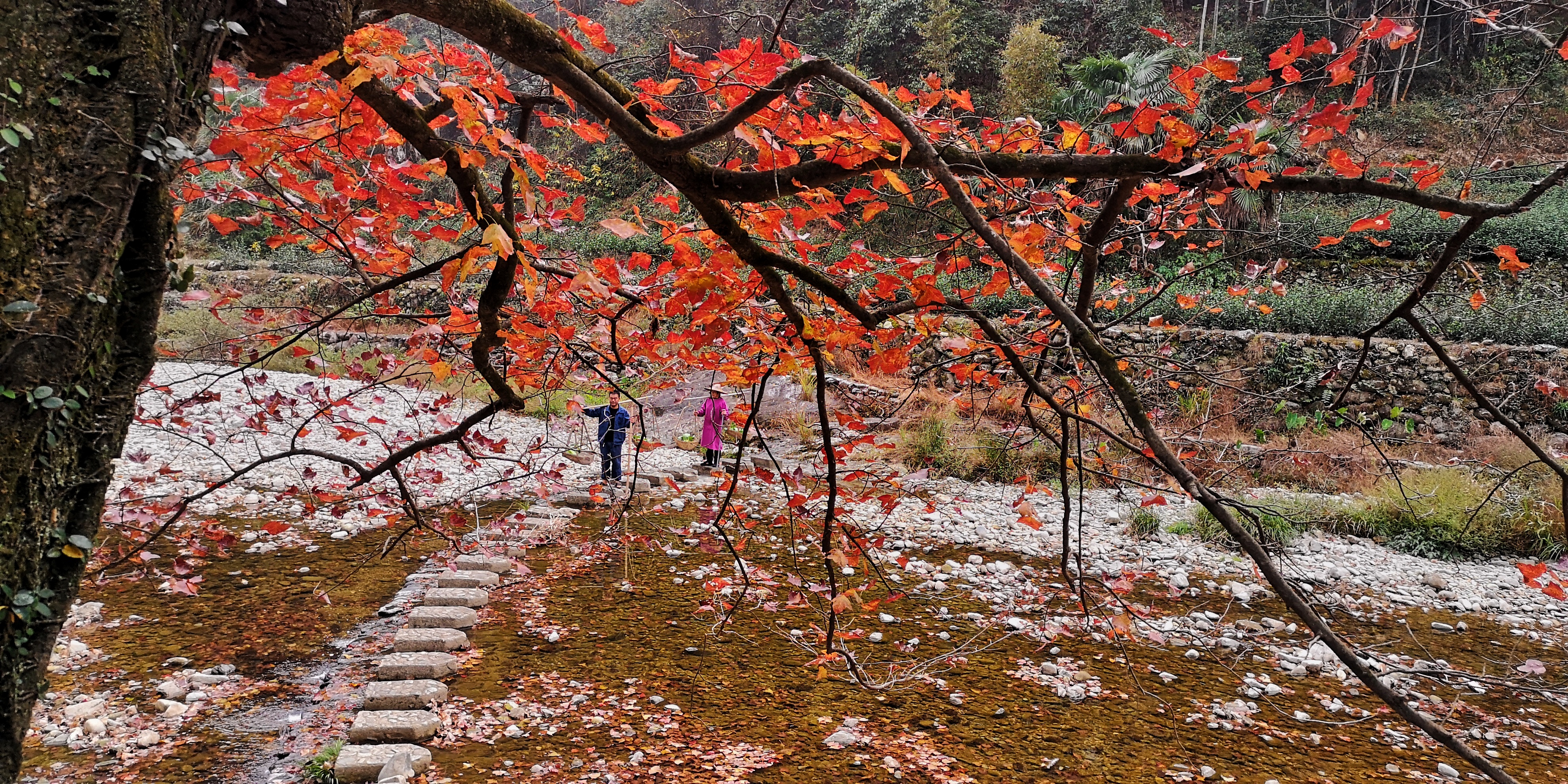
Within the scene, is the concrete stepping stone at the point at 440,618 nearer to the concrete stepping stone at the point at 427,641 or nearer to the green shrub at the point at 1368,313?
the concrete stepping stone at the point at 427,641

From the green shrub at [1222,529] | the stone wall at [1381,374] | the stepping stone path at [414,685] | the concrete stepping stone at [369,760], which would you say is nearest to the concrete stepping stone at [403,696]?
the stepping stone path at [414,685]

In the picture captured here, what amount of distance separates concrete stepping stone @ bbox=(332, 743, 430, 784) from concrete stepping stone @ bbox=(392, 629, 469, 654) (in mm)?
859

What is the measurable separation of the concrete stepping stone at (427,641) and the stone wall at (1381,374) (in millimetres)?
5886

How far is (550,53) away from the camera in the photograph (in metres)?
1.82

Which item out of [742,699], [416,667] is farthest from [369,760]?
[742,699]

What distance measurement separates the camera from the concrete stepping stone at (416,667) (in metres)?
3.48

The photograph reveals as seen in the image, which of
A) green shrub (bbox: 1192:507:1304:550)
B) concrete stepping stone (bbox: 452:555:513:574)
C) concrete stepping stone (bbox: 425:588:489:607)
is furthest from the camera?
green shrub (bbox: 1192:507:1304:550)

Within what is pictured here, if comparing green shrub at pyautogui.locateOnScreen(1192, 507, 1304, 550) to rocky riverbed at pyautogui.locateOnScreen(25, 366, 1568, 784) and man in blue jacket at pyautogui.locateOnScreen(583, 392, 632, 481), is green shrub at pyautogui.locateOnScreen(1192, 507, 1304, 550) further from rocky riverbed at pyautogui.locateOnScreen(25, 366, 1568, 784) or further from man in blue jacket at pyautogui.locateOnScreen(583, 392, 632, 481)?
man in blue jacket at pyautogui.locateOnScreen(583, 392, 632, 481)

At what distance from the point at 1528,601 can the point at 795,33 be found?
16835 millimetres

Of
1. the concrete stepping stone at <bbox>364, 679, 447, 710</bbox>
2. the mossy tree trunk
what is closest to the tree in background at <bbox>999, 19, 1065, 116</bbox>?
the concrete stepping stone at <bbox>364, 679, 447, 710</bbox>

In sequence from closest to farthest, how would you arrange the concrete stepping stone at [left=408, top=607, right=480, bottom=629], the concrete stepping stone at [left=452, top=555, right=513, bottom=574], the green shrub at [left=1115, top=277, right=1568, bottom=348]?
1. the concrete stepping stone at [left=408, top=607, right=480, bottom=629]
2. the concrete stepping stone at [left=452, top=555, right=513, bottom=574]
3. the green shrub at [left=1115, top=277, right=1568, bottom=348]

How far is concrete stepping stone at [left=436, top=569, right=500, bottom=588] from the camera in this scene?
15.1 feet

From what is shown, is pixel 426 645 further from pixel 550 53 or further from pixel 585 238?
pixel 585 238

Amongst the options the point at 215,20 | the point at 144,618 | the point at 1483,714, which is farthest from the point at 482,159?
the point at 1483,714
